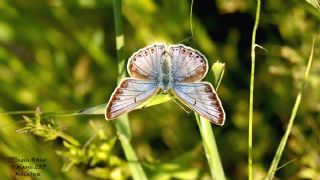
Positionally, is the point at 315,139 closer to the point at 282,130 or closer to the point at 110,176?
the point at 282,130

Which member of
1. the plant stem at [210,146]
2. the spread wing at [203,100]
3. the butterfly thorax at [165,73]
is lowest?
the plant stem at [210,146]

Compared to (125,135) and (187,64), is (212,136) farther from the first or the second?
(125,135)

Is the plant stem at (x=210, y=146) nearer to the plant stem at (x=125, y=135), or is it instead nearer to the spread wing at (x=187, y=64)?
the spread wing at (x=187, y=64)

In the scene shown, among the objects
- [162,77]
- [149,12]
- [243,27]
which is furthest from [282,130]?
[162,77]

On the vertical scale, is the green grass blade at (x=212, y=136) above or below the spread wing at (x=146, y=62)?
below

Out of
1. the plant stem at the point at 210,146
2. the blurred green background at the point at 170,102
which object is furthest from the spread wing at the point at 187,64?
the blurred green background at the point at 170,102

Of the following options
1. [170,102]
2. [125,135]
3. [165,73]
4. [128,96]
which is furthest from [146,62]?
[170,102]

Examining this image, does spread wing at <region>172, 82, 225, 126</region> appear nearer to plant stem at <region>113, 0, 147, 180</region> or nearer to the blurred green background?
plant stem at <region>113, 0, 147, 180</region>
